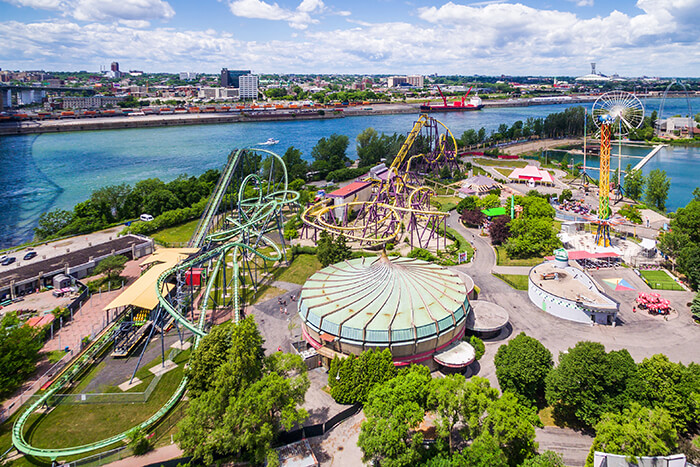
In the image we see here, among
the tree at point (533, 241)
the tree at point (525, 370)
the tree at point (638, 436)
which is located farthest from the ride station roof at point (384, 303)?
the tree at point (533, 241)

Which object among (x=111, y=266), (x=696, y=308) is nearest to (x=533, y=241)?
(x=696, y=308)

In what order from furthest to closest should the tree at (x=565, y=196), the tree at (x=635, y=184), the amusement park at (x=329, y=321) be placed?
1. the tree at (x=565, y=196)
2. the tree at (x=635, y=184)
3. the amusement park at (x=329, y=321)

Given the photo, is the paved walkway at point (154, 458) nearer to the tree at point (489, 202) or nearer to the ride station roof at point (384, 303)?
the ride station roof at point (384, 303)

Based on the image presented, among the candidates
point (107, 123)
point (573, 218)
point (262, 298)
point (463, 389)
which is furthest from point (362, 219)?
point (107, 123)

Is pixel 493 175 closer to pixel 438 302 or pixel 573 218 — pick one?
pixel 573 218

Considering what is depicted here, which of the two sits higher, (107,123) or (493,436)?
(107,123)

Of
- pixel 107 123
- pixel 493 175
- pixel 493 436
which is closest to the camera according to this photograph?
pixel 493 436

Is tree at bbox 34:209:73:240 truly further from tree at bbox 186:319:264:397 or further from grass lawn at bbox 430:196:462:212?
grass lawn at bbox 430:196:462:212

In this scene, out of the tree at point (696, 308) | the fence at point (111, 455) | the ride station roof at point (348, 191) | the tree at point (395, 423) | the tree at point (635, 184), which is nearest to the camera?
the tree at point (395, 423)
